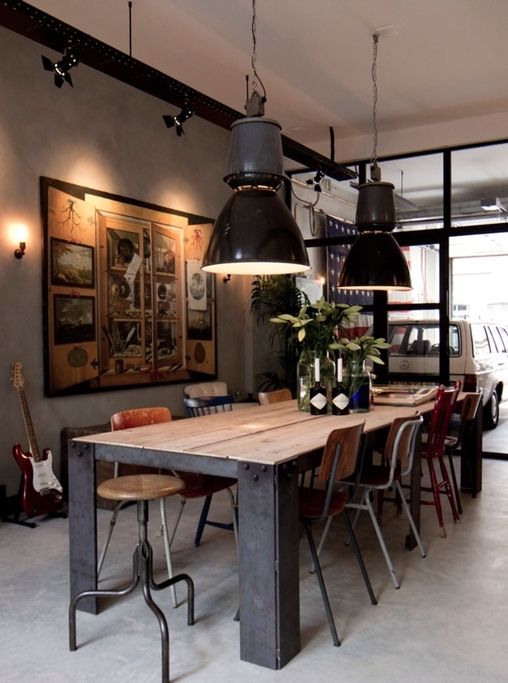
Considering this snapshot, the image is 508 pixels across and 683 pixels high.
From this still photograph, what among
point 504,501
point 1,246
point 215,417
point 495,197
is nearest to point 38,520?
point 215,417

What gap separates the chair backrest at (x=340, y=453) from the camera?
2885 millimetres

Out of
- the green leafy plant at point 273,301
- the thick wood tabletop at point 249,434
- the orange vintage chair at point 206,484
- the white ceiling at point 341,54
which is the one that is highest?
the white ceiling at point 341,54

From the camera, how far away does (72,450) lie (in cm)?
306

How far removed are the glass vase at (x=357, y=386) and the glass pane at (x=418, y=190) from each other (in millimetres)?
3472

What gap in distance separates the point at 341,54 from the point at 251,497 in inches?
162

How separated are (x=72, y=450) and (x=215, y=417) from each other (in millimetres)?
1135

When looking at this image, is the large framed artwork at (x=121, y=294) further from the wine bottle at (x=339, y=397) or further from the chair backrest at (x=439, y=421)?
the chair backrest at (x=439, y=421)

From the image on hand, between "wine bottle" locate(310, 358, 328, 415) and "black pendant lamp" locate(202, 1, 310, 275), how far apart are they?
96cm

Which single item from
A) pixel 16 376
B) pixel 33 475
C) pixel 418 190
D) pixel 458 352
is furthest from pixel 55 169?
pixel 458 352

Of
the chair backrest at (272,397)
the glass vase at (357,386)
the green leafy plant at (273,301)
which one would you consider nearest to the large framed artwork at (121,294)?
the green leafy plant at (273,301)

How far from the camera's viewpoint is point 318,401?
4.04 meters

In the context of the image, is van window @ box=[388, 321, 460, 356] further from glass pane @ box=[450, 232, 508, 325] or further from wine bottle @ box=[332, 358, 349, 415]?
wine bottle @ box=[332, 358, 349, 415]

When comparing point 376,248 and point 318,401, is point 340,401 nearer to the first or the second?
point 318,401

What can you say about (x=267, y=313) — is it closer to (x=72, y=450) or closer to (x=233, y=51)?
(x=233, y=51)
